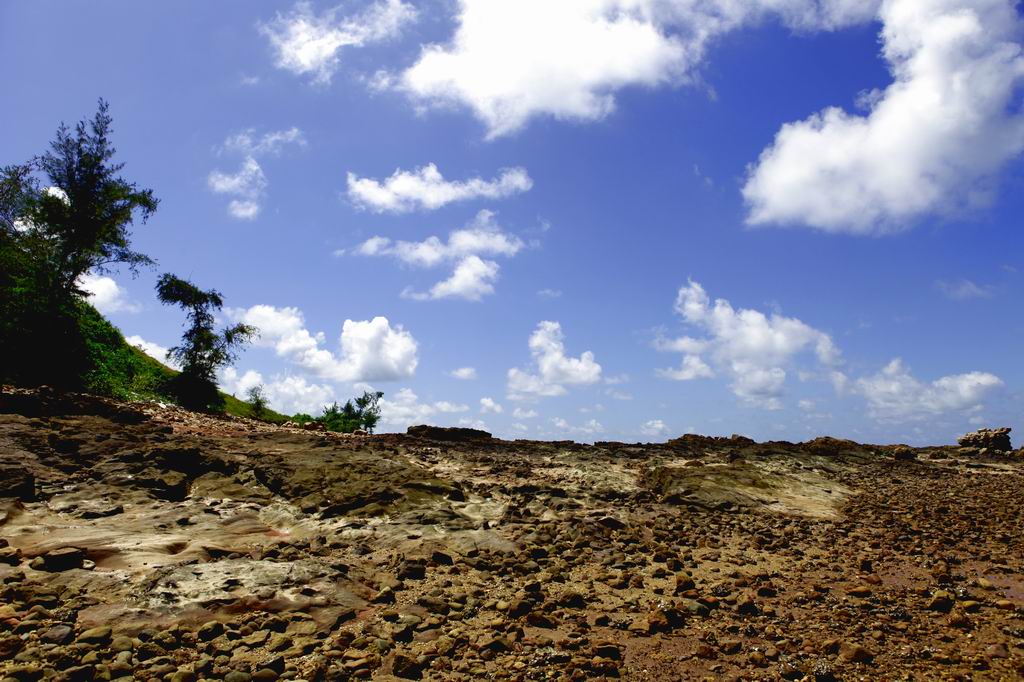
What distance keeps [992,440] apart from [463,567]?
30269mm

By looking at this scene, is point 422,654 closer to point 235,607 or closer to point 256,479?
point 235,607

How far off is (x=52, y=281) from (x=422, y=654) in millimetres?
28298

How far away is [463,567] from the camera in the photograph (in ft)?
30.3

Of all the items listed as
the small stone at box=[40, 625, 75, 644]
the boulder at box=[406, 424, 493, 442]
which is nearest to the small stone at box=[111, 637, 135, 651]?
the small stone at box=[40, 625, 75, 644]

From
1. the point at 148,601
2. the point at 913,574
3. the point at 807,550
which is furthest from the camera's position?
the point at 807,550

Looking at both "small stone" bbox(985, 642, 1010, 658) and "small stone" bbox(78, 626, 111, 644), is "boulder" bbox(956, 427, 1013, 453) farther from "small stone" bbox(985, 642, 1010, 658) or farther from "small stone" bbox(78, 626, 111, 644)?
"small stone" bbox(78, 626, 111, 644)

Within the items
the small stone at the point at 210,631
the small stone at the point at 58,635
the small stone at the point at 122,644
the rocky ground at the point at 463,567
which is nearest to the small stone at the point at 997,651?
the rocky ground at the point at 463,567

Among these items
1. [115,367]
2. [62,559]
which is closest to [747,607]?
[62,559]

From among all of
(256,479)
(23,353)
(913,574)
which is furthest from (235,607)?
(23,353)

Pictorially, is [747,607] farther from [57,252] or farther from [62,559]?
[57,252]

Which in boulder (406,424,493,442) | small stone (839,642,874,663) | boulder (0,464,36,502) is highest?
boulder (406,424,493,442)

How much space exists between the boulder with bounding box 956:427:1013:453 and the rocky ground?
41.0 ft

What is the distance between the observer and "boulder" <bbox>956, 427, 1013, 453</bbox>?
26.8 metres

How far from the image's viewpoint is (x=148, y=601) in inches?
276
